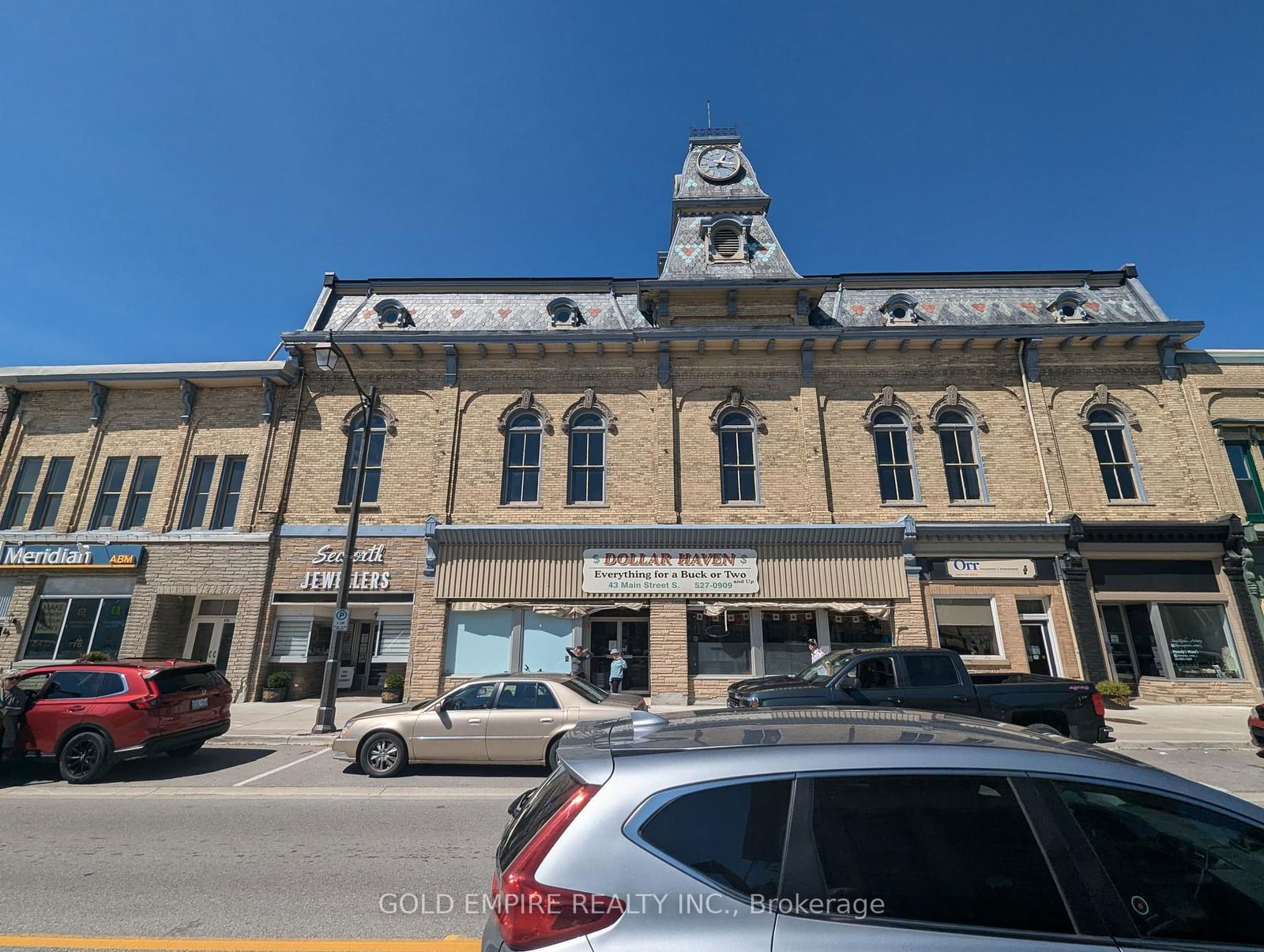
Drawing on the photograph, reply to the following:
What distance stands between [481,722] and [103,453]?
16.6m

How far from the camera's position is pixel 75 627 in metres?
15.6

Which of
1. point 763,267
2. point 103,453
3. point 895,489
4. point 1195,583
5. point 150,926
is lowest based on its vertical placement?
point 150,926

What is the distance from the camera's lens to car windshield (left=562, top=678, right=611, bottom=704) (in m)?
8.65

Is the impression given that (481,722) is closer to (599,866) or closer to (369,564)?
(599,866)

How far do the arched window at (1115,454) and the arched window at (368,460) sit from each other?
20279mm

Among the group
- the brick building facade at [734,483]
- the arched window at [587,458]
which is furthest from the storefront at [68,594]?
the arched window at [587,458]

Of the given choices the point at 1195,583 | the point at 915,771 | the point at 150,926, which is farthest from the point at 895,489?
the point at 150,926

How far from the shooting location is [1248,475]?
51.3 feet

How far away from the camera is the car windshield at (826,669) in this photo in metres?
8.63

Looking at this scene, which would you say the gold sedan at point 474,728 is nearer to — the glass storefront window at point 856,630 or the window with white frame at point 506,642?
the window with white frame at point 506,642

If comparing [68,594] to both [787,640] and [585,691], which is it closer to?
[585,691]

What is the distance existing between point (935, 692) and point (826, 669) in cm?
151

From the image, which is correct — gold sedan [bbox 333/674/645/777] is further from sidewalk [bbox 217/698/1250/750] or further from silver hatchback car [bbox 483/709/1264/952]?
silver hatchback car [bbox 483/709/1264/952]

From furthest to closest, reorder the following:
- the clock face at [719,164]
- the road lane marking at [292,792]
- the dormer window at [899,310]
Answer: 1. the clock face at [719,164]
2. the dormer window at [899,310]
3. the road lane marking at [292,792]
